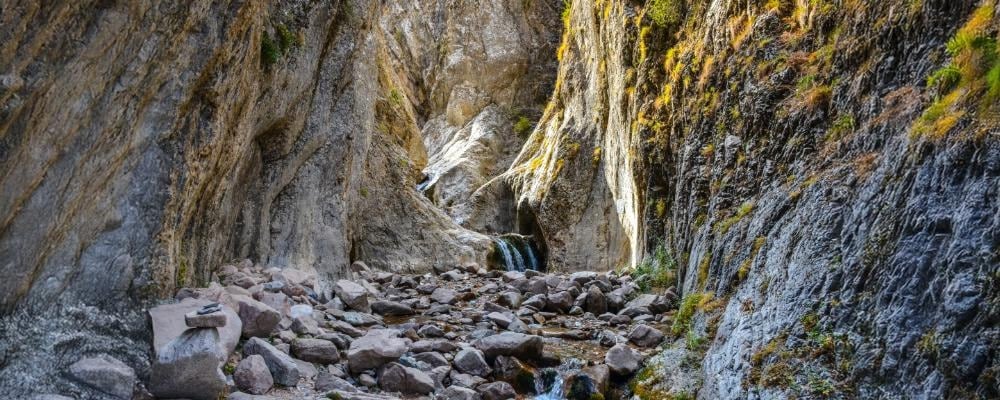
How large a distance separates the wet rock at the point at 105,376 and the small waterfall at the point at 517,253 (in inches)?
682

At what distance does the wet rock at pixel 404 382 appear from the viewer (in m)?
7.07

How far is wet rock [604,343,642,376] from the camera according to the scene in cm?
794

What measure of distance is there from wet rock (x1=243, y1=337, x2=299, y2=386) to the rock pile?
11 millimetres

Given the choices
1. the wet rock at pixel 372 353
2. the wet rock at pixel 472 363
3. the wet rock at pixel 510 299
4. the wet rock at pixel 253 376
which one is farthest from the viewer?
the wet rock at pixel 510 299

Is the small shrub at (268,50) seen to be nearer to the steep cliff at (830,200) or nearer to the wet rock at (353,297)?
the wet rock at (353,297)

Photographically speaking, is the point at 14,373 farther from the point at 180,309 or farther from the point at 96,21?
the point at 96,21

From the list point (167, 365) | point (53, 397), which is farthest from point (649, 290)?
point (53, 397)

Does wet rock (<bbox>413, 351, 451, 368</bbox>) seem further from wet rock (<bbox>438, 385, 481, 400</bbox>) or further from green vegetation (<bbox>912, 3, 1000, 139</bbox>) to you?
green vegetation (<bbox>912, 3, 1000, 139</bbox>)

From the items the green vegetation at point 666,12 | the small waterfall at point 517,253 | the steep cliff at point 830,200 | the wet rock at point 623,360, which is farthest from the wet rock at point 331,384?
the small waterfall at point 517,253

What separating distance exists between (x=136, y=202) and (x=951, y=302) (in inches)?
282

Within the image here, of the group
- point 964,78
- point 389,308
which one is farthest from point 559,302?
point 964,78

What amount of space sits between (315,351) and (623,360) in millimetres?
3753

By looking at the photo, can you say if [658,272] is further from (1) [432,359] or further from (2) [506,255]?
(2) [506,255]

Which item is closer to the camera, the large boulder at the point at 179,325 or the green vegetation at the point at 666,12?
the large boulder at the point at 179,325
